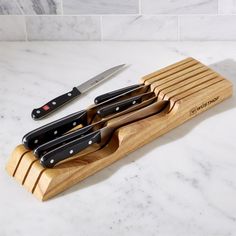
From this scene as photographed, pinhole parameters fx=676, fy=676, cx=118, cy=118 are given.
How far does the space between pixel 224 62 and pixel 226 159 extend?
0.33 meters

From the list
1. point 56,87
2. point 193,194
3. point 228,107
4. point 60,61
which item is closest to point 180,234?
point 193,194

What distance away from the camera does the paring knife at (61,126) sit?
41.5 inches

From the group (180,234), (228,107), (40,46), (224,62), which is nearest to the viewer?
(180,234)

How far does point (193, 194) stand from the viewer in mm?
1015

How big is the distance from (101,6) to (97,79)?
0.20 metres

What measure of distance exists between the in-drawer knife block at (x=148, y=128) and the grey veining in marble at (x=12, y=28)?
0.37 meters

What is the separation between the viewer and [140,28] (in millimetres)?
1438

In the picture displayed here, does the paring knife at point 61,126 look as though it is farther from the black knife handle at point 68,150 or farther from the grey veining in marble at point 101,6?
the grey veining in marble at point 101,6

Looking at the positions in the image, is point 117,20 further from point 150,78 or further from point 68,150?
point 68,150

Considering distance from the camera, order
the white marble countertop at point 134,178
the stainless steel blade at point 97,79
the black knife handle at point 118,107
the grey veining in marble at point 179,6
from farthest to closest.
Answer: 1. the grey veining in marble at point 179,6
2. the stainless steel blade at point 97,79
3. the black knife handle at point 118,107
4. the white marble countertop at point 134,178

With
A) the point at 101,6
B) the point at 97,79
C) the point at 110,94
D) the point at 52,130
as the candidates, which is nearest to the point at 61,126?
the point at 52,130

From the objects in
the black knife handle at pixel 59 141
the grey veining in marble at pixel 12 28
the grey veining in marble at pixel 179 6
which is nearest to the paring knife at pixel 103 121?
the black knife handle at pixel 59 141

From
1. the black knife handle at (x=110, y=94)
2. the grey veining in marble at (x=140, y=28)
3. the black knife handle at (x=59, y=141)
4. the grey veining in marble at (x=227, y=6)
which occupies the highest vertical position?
the grey veining in marble at (x=227, y=6)

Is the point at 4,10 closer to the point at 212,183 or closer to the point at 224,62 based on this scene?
the point at 224,62
